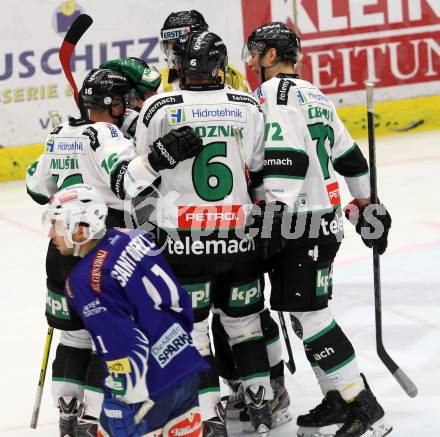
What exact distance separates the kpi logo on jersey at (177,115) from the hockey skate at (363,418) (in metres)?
1.21

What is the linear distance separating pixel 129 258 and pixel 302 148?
1164 millimetres

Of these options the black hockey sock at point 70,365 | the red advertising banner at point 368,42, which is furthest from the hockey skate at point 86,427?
the red advertising banner at point 368,42

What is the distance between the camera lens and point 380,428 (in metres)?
4.16

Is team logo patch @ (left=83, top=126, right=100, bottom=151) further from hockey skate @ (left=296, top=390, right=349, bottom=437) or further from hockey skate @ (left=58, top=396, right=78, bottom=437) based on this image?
hockey skate @ (left=296, top=390, right=349, bottom=437)

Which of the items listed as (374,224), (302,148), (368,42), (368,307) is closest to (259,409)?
(374,224)

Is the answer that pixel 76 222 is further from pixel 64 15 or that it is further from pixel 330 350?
pixel 64 15

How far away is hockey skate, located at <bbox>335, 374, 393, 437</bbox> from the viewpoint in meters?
4.12

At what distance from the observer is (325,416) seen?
423cm

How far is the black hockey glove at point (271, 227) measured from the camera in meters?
4.00

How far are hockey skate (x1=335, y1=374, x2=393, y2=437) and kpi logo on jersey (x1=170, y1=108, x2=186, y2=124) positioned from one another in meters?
1.21

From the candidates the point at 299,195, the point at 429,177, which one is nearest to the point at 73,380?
the point at 299,195

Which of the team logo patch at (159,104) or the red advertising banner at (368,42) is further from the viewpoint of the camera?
the red advertising banner at (368,42)

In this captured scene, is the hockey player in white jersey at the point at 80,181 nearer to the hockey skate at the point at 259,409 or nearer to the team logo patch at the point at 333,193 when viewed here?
the hockey skate at the point at 259,409

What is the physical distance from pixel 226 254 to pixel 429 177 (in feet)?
16.4
